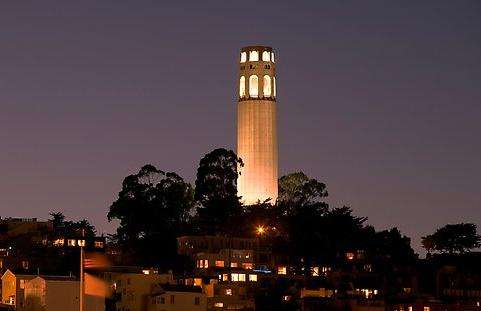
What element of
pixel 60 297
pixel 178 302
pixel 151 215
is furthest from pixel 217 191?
pixel 60 297

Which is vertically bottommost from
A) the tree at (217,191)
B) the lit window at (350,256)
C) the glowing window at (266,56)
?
the lit window at (350,256)

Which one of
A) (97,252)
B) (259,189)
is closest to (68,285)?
(97,252)

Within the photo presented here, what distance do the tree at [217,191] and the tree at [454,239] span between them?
19.5 m

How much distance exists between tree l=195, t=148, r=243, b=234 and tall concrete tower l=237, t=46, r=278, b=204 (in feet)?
18.7

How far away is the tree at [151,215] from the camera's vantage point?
12106 cm

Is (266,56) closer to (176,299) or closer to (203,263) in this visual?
(203,263)

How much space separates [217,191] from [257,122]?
547 inches

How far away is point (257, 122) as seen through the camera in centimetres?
14412

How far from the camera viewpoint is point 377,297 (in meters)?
116

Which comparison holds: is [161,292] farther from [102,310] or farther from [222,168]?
[222,168]

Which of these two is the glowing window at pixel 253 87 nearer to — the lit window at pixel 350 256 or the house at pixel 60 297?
the lit window at pixel 350 256

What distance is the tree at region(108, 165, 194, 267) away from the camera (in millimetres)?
121062

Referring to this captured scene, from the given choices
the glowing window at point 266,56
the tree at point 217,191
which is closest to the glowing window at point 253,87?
the glowing window at point 266,56

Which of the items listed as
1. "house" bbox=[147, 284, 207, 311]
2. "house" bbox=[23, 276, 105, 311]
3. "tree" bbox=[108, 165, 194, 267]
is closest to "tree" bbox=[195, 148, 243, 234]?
"tree" bbox=[108, 165, 194, 267]
